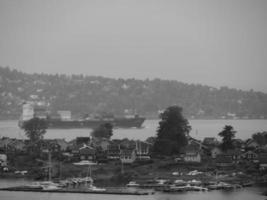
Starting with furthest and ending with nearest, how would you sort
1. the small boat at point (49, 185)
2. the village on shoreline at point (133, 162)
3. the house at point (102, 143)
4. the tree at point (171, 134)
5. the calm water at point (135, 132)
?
the calm water at point (135, 132) → the house at point (102, 143) → the tree at point (171, 134) → the village on shoreline at point (133, 162) → the small boat at point (49, 185)

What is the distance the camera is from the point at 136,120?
8544 cm

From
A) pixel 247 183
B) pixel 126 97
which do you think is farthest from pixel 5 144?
pixel 126 97

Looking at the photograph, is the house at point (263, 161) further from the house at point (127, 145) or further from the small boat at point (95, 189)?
the small boat at point (95, 189)

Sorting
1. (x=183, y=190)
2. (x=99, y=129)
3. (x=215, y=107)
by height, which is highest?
(x=215, y=107)

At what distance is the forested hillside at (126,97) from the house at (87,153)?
78.3 m

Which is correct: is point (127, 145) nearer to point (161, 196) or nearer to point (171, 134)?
point (171, 134)

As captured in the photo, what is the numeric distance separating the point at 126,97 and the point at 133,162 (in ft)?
317

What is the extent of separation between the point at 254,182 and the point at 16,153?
41.6ft

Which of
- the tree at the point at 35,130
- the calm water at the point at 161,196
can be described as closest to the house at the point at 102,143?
the tree at the point at 35,130

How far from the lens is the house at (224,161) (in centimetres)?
3544

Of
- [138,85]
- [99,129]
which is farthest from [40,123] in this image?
[138,85]

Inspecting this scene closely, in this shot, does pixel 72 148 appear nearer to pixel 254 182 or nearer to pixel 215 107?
pixel 254 182

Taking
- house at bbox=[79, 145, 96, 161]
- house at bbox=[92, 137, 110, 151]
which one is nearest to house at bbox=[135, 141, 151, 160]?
house at bbox=[92, 137, 110, 151]

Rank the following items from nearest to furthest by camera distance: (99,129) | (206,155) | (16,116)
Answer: (206,155) → (99,129) → (16,116)
